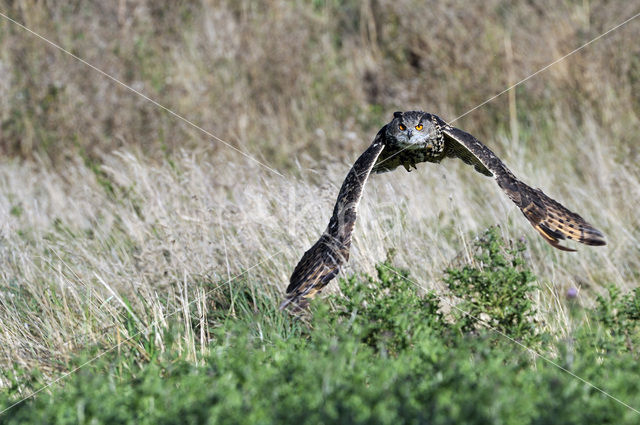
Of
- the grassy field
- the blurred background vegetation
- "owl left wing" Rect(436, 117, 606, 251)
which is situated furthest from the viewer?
the blurred background vegetation

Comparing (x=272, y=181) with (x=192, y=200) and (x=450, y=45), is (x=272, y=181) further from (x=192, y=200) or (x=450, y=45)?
(x=450, y=45)

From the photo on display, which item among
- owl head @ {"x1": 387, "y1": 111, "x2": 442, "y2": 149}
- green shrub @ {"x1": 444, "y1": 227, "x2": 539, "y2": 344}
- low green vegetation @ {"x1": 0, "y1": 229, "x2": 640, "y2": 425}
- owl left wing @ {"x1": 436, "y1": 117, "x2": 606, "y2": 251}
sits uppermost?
owl head @ {"x1": 387, "y1": 111, "x2": 442, "y2": 149}

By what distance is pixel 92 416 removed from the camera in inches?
130

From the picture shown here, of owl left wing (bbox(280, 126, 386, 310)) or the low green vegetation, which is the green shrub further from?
owl left wing (bbox(280, 126, 386, 310))

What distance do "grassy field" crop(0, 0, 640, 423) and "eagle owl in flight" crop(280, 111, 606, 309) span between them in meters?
0.20

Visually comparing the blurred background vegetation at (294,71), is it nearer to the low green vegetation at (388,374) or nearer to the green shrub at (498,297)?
the green shrub at (498,297)

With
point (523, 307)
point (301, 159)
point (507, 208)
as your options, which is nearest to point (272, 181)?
point (507, 208)

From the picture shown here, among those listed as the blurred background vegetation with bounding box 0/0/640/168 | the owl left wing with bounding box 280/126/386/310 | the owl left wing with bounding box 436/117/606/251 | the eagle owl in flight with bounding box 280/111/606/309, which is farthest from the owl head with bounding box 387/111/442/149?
the blurred background vegetation with bounding box 0/0/640/168

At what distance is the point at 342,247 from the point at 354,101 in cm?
735

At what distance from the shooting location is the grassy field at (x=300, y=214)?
338 cm

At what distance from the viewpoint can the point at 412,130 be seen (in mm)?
4688

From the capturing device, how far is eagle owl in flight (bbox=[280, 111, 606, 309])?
4043 millimetres

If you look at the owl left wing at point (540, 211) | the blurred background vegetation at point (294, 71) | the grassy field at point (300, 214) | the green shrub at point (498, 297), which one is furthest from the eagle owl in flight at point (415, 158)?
the blurred background vegetation at point (294, 71)

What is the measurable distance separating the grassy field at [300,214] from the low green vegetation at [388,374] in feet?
0.05
